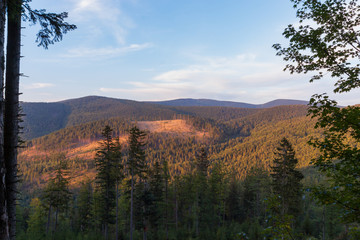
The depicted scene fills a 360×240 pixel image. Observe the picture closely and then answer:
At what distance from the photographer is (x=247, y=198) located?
49594mm

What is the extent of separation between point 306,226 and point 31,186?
587 ft

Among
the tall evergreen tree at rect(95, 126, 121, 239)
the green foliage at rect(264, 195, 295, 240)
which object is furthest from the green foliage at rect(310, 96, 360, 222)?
the tall evergreen tree at rect(95, 126, 121, 239)

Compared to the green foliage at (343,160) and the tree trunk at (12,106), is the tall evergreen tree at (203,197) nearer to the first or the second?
the green foliage at (343,160)

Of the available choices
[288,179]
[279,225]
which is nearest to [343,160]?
[279,225]

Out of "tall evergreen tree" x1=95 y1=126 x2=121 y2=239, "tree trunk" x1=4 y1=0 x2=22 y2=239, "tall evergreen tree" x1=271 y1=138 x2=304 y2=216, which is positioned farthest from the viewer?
"tall evergreen tree" x1=271 y1=138 x2=304 y2=216

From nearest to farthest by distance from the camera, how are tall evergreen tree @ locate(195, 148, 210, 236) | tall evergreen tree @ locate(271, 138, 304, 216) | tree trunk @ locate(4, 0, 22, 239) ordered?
tree trunk @ locate(4, 0, 22, 239) < tall evergreen tree @ locate(271, 138, 304, 216) < tall evergreen tree @ locate(195, 148, 210, 236)

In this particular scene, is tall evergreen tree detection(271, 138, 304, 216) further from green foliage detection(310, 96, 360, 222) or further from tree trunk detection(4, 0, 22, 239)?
tree trunk detection(4, 0, 22, 239)

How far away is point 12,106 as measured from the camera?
5.46 metres

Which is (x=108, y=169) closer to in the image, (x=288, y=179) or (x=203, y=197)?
(x=288, y=179)

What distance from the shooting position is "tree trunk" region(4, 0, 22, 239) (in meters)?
5.33

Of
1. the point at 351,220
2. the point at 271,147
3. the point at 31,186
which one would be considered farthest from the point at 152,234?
the point at 271,147

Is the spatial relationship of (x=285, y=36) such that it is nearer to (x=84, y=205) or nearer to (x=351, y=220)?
(x=351, y=220)

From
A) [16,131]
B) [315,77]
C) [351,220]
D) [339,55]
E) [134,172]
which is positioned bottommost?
[134,172]

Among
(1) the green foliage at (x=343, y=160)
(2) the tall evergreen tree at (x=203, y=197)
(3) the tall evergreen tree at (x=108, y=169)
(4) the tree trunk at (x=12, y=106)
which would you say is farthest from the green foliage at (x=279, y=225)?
(2) the tall evergreen tree at (x=203, y=197)
